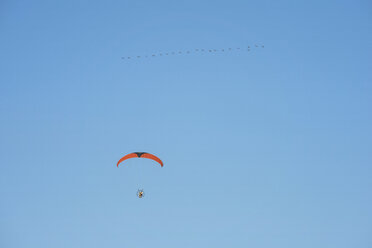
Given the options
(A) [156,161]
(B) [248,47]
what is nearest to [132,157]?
(A) [156,161]

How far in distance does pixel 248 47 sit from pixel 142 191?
2266 cm

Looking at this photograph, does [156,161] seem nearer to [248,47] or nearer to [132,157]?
[132,157]

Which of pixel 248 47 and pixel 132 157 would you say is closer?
pixel 248 47

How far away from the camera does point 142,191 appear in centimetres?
6156

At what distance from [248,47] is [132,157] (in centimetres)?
1989

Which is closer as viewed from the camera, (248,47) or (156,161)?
(248,47)

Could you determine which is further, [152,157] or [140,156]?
[152,157]

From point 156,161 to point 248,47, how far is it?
19081 mm

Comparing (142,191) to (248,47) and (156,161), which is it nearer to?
(156,161)

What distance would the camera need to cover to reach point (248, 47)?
47.6m

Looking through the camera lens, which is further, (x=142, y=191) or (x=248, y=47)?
(x=142, y=191)

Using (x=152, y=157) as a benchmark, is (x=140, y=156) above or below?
below

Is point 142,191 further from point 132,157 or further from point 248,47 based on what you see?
point 248,47

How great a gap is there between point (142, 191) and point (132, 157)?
14.4 ft
